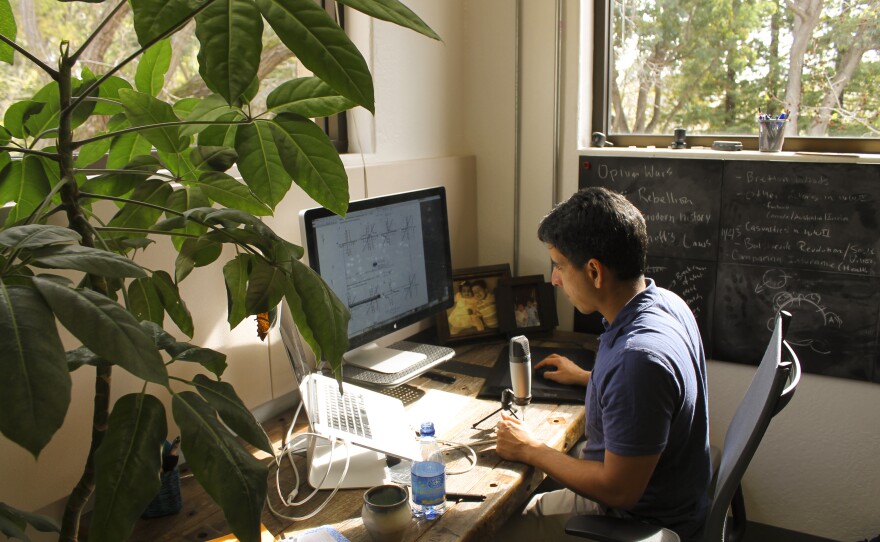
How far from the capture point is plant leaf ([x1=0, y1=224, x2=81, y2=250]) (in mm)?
662

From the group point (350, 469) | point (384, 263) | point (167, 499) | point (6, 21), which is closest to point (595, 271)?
point (384, 263)

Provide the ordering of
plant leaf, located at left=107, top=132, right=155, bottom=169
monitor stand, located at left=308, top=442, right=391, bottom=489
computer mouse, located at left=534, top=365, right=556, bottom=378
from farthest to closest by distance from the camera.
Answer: computer mouse, located at left=534, top=365, right=556, bottom=378
monitor stand, located at left=308, top=442, right=391, bottom=489
plant leaf, located at left=107, top=132, right=155, bottom=169

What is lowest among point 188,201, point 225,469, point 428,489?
point 428,489

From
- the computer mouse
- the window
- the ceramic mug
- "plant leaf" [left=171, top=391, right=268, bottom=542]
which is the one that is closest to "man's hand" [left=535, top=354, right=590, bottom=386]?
the computer mouse

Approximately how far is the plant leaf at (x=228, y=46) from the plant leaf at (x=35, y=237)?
0.20 meters

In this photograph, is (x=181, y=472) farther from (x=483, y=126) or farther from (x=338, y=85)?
(x=483, y=126)

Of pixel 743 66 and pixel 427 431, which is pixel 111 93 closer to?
pixel 427 431

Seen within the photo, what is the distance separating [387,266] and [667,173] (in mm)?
1043

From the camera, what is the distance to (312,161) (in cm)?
91

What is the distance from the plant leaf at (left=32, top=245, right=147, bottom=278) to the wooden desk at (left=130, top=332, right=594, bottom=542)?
0.89 meters

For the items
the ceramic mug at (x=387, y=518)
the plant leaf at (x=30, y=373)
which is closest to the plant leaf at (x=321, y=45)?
the plant leaf at (x=30, y=373)

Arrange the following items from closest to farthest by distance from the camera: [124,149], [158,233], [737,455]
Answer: [158,233], [124,149], [737,455]

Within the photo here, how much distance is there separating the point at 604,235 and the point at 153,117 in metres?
1.07

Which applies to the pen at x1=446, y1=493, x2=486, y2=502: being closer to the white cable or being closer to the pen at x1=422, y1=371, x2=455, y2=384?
the white cable
